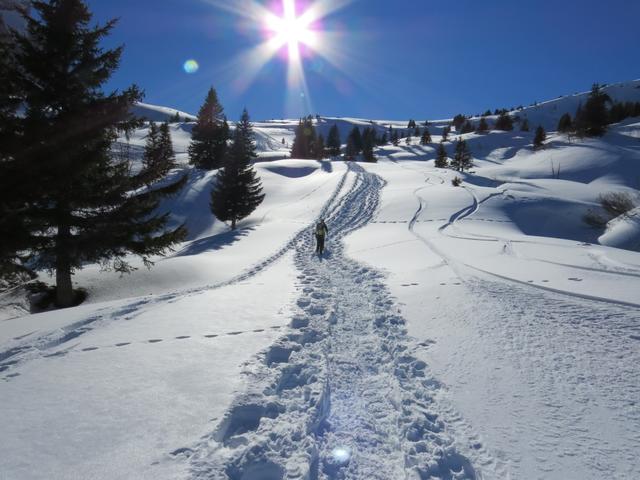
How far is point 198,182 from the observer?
4384cm

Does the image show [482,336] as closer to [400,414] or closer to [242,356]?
[400,414]

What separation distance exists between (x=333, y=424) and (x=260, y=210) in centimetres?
3339

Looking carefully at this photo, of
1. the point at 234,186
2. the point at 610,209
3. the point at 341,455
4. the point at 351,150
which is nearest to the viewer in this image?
the point at 341,455

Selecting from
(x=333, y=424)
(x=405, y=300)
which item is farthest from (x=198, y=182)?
(x=333, y=424)

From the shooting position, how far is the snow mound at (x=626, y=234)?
17.8 m

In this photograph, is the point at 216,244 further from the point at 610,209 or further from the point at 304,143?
the point at 304,143

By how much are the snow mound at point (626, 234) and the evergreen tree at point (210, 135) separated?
42322mm

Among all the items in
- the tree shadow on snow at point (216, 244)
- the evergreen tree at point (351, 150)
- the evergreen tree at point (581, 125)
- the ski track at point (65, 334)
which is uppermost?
the evergreen tree at point (581, 125)

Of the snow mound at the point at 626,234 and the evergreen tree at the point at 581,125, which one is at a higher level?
the evergreen tree at the point at 581,125

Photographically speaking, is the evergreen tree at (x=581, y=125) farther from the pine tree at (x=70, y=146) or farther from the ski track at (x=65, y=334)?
the ski track at (x=65, y=334)

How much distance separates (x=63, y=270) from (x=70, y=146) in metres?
4.00

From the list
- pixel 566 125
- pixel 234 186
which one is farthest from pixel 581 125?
pixel 234 186

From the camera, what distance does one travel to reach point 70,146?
397 inches

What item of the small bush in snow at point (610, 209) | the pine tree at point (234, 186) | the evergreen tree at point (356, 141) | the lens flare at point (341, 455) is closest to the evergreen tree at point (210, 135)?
the pine tree at point (234, 186)
